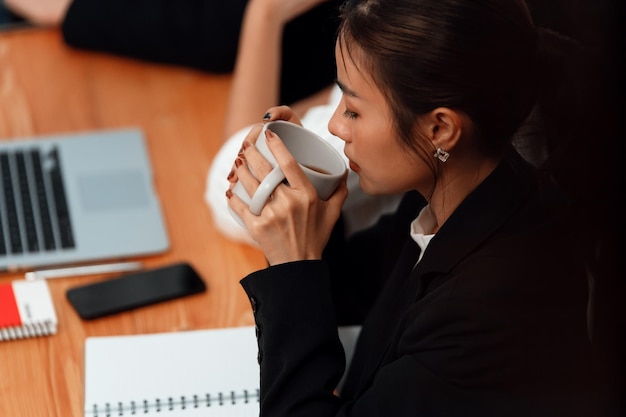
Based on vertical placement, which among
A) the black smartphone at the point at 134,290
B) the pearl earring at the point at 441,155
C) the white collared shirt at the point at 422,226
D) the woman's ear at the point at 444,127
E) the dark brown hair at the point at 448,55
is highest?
the dark brown hair at the point at 448,55

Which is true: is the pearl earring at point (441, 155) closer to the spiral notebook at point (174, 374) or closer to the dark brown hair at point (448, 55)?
the dark brown hair at point (448, 55)

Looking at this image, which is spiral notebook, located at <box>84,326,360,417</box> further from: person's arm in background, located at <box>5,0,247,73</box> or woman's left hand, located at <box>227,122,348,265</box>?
person's arm in background, located at <box>5,0,247,73</box>

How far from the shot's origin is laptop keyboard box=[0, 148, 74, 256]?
130 cm

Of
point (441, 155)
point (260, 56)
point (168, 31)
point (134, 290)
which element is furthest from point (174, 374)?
point (168, 31)

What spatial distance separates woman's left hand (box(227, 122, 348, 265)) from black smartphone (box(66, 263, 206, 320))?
0.22 meters

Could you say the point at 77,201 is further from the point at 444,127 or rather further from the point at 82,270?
the point at 444,127

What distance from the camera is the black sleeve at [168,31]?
1674 millimetres

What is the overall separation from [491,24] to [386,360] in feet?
1.20

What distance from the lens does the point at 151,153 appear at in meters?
1.49

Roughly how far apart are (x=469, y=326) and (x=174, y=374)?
1.22 feet

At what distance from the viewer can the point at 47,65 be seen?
169 cm

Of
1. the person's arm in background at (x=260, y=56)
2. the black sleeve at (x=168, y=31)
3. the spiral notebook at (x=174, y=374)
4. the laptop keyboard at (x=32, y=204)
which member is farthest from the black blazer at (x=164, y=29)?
the spiral notebook at (x=174, y=374)

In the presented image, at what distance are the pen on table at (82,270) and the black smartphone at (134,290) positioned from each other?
20 millimetres

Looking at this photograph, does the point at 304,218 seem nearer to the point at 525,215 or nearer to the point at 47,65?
the point at 525,215
